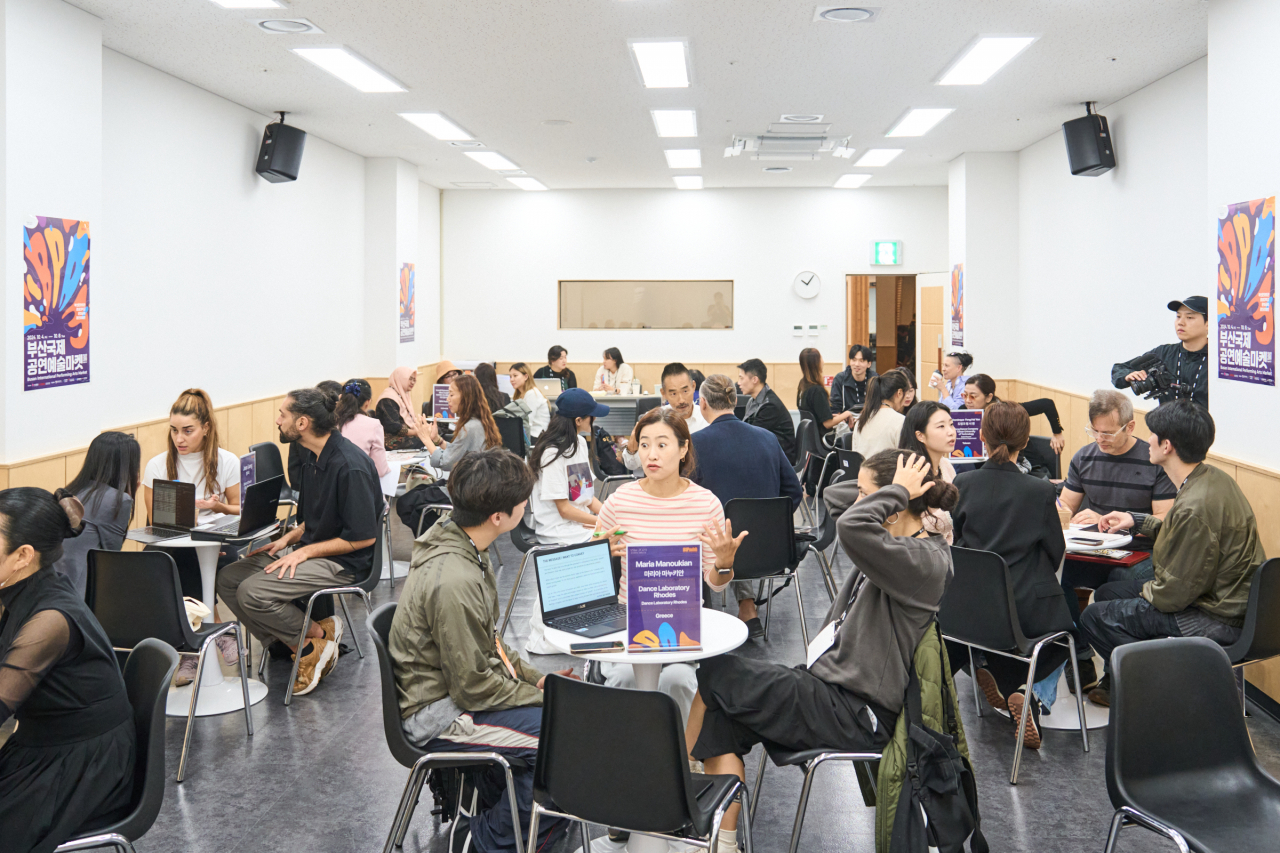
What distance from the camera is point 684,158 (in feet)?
37.2

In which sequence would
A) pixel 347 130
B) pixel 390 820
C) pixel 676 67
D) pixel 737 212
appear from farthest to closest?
pixel 737 212, pixel 347 130, pixel 676 67, pixel 390 820

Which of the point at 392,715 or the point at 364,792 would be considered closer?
Result: the point at 392,715

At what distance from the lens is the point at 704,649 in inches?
118

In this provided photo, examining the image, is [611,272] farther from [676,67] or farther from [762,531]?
[762,531]

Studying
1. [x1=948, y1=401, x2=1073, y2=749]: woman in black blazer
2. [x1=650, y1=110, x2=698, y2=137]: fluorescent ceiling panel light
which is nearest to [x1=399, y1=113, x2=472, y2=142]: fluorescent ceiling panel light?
[x1=650, y1=110, x2=698, y2=137]: fluorescent ceiling panel light

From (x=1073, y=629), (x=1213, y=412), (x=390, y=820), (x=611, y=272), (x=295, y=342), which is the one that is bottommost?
(x=390, y=820)

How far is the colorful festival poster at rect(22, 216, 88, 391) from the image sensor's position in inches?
212

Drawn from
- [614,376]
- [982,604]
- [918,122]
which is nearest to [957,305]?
[918,122]

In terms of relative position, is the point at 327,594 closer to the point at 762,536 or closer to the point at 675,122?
the point at 762,536

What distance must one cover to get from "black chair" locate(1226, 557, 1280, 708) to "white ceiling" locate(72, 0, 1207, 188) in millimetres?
3590

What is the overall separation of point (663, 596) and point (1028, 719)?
84.9 inches

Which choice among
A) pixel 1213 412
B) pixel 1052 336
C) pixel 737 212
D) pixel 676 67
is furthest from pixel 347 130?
pixel 1213 412

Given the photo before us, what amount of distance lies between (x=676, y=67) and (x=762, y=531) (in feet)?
12.4

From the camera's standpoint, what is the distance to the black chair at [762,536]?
5.05 m
